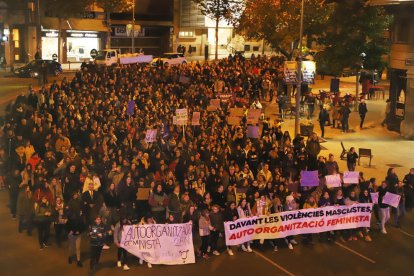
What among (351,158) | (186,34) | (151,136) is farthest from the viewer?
(186,34)

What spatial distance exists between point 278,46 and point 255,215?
78.4 feet

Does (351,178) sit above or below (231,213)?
above

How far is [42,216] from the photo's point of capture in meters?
13.1

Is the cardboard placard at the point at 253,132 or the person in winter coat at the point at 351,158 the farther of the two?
the cardboard placard at the point at 253,132

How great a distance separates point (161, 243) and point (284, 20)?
77.0 feet

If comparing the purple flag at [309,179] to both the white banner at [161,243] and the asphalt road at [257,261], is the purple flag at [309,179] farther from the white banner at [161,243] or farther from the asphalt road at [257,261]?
the white banner at [161,243]

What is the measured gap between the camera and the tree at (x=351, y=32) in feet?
110

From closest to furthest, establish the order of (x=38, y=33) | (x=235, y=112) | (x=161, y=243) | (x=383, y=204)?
(x=161, y=243), (x=383, y=204), (x=235, y=112), (x=38, y=33)

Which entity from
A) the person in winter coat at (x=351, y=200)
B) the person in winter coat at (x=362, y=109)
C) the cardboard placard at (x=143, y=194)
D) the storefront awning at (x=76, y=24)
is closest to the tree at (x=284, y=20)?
the person in winter coat at (x=362, y=109)

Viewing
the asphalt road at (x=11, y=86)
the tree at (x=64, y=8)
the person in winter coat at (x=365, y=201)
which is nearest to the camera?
the person in winter coat at (x=365, y=201)

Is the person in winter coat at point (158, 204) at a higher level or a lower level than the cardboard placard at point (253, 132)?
lower

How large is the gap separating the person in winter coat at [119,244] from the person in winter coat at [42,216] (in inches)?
65.2

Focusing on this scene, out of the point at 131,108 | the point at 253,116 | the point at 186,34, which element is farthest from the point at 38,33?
the point at 253,116

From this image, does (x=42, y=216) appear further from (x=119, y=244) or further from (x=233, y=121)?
(x=233, y=121)
